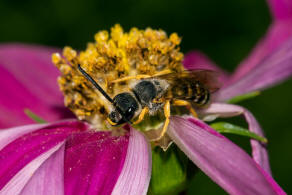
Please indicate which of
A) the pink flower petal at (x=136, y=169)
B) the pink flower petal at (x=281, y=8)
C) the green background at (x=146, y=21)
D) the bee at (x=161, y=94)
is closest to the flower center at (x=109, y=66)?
the bee at (x=161, y=94)

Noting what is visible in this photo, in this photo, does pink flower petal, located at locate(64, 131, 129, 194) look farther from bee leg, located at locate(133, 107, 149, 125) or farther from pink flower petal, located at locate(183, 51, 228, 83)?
pink flower petal, located at locate(183, 51, 228, 83)

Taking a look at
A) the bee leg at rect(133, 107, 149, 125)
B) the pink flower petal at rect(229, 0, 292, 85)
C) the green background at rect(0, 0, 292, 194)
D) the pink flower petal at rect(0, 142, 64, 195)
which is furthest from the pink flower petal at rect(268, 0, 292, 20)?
the green background at rect(0, 0, 292, 194)

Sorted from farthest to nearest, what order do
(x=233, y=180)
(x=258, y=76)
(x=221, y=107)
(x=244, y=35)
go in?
1. (x=244, y=35)
2. (x=258, y=76)
3. (x=221, y=107)
4. (x=233, y=180)

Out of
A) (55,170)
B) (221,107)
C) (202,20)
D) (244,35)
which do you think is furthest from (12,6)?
(55,170)

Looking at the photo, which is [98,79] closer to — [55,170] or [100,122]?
[100,122]

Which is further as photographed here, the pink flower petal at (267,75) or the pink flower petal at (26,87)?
the pink flower petal at (26,87)

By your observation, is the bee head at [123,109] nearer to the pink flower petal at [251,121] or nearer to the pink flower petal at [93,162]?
the pink flower petal at [93,162]

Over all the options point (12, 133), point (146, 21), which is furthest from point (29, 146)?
point (146, 21)
